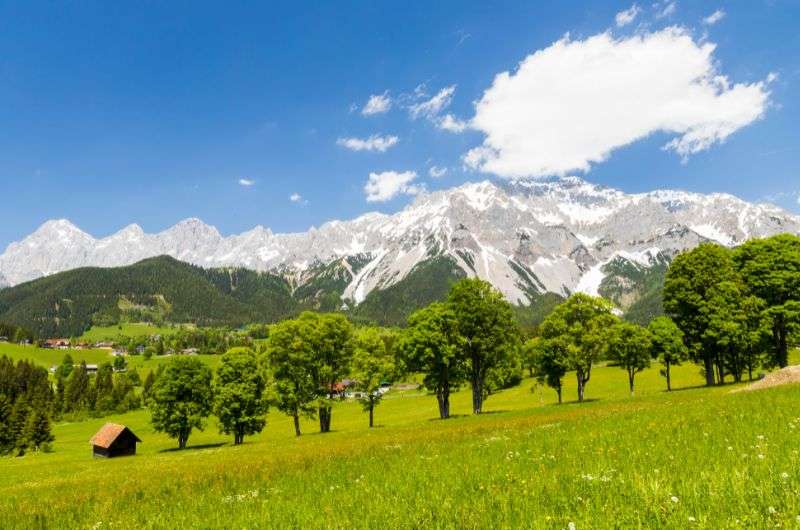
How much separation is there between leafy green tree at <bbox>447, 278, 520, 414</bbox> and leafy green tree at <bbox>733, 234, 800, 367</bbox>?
27.2 metres

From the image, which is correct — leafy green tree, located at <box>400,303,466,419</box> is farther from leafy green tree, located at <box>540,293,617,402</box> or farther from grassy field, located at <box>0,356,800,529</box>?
grassy field, located at <box>0,356,800,529</box>

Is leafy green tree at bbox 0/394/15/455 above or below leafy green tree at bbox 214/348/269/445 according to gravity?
below

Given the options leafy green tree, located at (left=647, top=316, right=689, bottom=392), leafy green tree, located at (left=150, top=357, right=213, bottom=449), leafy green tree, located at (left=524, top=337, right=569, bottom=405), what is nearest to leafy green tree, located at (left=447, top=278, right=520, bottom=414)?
leafy green tree, located at (left=524, top=337, right=569, bottom=405)

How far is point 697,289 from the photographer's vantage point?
5444 cm

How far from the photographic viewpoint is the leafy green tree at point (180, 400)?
78.2m

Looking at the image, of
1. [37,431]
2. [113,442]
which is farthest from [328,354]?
[37,431]

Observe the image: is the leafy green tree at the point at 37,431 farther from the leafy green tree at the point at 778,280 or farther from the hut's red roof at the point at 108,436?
the leafy green tree at the point at 778,280

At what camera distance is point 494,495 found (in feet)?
27.9

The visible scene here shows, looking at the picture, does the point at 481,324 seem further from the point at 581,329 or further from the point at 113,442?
the point at 113,442

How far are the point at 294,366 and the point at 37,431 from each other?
3186 inches

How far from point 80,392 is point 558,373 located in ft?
621

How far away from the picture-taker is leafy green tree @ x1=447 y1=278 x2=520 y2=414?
188 ft

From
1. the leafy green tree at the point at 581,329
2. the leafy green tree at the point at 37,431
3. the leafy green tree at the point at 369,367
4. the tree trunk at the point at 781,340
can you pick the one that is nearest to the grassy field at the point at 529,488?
the leafy green tree at the point at 581,329

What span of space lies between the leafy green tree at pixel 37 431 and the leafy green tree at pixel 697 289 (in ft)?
402
